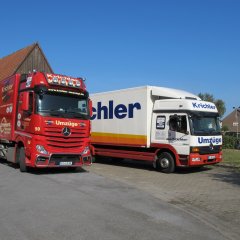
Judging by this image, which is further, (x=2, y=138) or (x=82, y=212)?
(x=2, y=138)

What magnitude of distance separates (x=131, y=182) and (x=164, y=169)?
3.26 m

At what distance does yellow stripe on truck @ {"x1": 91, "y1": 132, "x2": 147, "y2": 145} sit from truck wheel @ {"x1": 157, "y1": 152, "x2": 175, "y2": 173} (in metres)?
0.92

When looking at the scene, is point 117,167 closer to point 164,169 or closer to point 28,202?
point 164,169

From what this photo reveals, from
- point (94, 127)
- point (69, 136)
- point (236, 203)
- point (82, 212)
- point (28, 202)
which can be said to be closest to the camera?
point (82, 212)

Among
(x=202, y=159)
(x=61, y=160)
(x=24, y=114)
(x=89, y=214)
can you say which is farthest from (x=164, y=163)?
(x=89, y=214)

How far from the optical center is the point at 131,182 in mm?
14125

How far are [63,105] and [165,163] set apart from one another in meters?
4.60

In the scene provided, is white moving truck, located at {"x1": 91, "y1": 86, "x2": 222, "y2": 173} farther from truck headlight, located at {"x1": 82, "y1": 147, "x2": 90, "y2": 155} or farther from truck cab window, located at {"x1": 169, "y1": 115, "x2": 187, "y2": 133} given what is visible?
truck headlight, located at {"x1": 82, "y1": 147, "x2": 90, "y2": 155}

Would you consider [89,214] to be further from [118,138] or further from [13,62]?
[13,62]

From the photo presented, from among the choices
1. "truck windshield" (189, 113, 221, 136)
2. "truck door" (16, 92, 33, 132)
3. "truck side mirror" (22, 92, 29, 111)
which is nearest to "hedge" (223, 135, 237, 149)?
"truck windshield" (189, 113, 221, 136)

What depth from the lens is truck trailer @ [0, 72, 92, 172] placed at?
48.5 feet

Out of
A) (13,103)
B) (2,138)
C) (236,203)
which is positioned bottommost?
(236,203)

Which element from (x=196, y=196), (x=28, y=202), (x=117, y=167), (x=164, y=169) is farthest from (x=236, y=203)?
(x=117, y=167)

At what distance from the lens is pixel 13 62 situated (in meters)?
59.3
